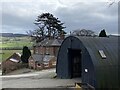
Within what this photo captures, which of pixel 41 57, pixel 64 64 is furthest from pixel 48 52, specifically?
pixel 64 64

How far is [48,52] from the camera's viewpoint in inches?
2552

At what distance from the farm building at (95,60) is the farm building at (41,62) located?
21.6m

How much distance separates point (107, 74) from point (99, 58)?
1.59 m

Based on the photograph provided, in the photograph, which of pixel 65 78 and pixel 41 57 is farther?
pixel 41 57

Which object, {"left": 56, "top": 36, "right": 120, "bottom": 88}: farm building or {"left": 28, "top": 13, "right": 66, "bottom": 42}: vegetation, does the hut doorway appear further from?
{"left": 28, "top": 13, "right": 66, "bottom": 42}: vegetation

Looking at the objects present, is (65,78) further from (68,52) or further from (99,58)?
(99,58)

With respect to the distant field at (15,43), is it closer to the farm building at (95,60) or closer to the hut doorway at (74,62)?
the hut doorway at (74,62)

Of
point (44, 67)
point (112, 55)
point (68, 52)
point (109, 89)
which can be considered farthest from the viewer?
point (44, 67)

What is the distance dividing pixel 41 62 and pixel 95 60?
29846mm

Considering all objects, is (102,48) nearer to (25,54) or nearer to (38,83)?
(38,83)

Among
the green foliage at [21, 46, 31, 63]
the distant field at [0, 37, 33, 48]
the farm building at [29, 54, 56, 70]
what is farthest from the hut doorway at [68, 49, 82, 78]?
the distant field at [0, 37, 33, 48]

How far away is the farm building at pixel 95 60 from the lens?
22.6 metres

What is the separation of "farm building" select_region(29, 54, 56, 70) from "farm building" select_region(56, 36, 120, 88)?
21570mm

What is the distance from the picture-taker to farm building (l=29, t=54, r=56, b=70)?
5212 cm
